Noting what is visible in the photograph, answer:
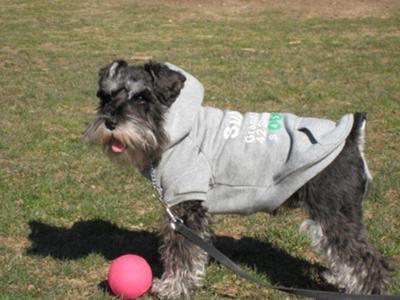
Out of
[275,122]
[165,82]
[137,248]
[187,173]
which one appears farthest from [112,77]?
[137,248]

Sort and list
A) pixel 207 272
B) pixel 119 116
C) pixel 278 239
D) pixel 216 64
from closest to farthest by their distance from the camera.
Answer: pixel 119 116 < pixel 207 272 < pixel 278 239 < pixel 216 64

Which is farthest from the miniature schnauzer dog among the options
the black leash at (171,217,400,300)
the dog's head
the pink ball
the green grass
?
the green grass

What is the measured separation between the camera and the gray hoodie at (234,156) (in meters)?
5.45

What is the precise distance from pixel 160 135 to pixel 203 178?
514mm

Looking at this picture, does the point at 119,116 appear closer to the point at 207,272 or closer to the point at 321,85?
the point at 207,272

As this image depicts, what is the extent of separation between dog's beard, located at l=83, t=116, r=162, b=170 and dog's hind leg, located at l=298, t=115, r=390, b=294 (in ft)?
4.27

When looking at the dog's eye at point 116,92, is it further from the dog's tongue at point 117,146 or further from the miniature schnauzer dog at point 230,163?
the dog's tongue at point 117,146

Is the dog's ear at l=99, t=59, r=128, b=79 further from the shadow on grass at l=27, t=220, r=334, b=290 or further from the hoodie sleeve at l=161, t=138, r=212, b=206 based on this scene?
the shadow on grass at l=27, t=220, r=334, b=290

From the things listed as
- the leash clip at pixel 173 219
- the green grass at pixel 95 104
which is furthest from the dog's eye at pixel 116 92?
the green grass at pixel 95 104

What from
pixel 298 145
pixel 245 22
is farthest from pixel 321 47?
pixel 298 145

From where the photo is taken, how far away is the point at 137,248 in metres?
6.95

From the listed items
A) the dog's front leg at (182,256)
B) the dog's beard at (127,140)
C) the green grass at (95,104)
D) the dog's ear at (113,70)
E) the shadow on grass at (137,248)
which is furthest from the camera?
the green grass at (95,104)

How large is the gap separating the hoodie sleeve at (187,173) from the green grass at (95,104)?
104 cm

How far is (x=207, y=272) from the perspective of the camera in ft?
20.9
